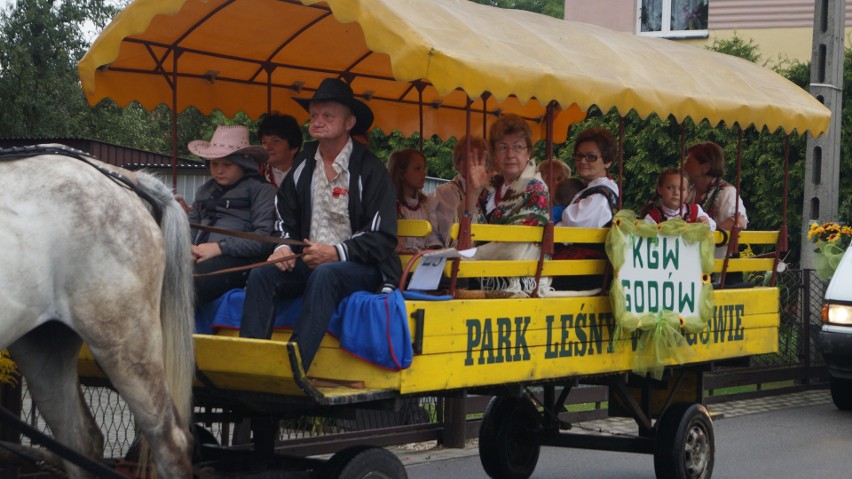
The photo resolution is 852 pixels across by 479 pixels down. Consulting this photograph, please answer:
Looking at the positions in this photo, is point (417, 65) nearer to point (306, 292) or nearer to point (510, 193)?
point (306, 292)

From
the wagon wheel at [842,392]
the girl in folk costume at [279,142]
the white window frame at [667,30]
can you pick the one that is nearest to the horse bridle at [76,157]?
the girl in folk costume at [279,142]

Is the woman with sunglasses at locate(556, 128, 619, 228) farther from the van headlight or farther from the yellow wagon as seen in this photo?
the van headlight

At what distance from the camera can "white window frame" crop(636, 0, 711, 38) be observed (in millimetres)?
22234

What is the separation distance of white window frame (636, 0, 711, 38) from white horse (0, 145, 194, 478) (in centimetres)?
1829

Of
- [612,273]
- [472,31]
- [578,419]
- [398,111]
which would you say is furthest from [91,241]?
[578,419]

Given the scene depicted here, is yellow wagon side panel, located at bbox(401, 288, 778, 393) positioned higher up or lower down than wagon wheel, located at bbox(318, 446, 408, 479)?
higher up

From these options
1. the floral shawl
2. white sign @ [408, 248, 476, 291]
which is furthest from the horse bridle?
the floral shawl

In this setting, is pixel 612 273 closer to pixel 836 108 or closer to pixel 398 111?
pixel 398 111

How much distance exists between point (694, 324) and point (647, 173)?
880cm

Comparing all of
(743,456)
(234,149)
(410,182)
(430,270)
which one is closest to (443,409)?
(743,456)

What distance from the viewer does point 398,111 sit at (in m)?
9.29

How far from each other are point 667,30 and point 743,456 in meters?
14.6

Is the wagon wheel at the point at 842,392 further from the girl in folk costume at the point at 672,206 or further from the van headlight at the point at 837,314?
the girl in folk costume at the point at 672,206

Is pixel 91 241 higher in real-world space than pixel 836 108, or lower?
lower
